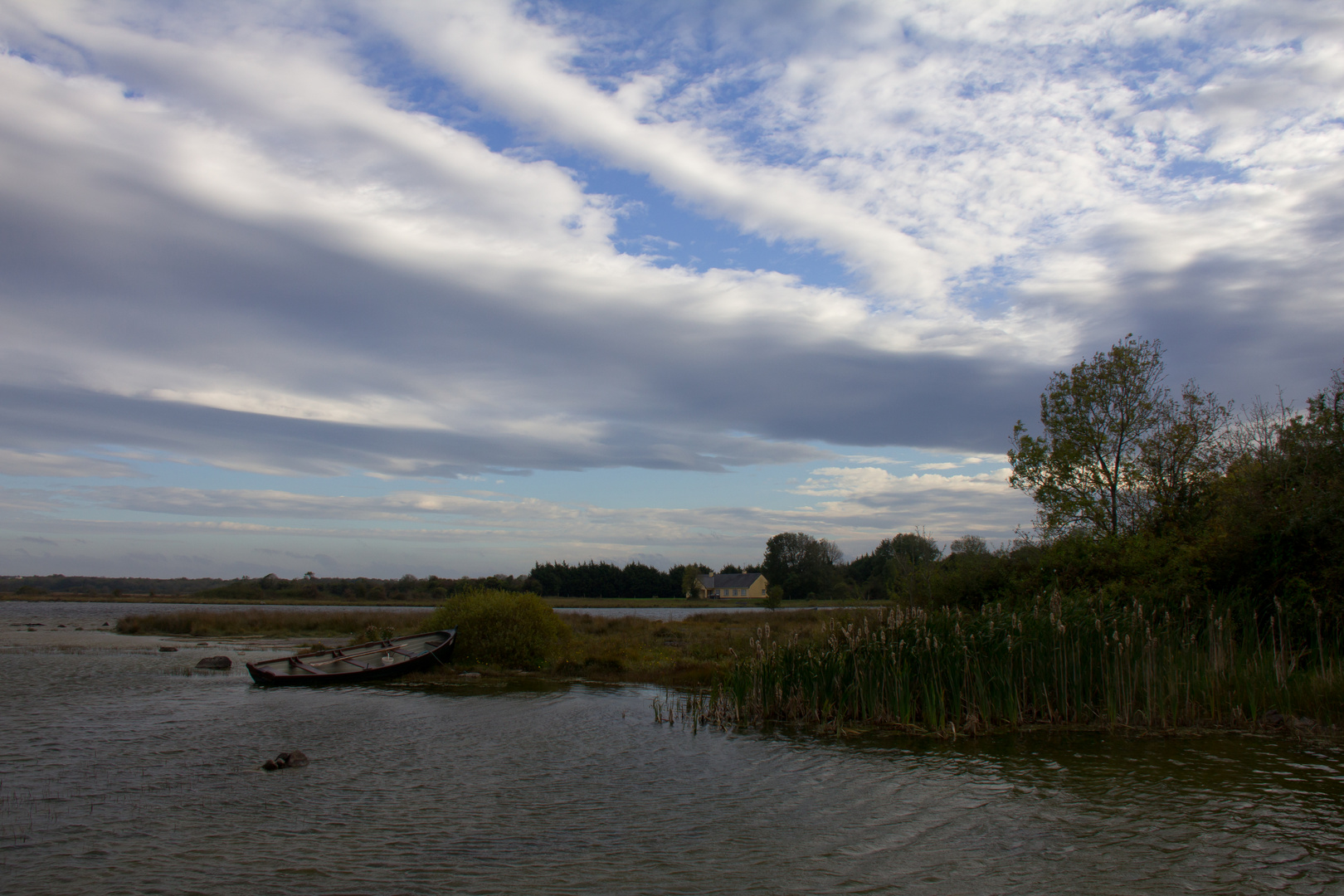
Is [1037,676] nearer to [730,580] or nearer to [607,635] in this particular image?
[607,635]

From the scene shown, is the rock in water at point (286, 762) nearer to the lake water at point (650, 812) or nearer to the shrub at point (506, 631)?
the lake water at point (650, 812)

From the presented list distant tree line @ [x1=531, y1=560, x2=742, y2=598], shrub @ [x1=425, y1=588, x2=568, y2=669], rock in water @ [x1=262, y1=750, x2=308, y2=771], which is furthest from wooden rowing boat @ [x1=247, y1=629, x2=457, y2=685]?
distant tree line @ [x1=531, y1=560, x2=742, y2=598]

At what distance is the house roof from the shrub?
334 feet

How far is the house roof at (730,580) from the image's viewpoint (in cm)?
12988

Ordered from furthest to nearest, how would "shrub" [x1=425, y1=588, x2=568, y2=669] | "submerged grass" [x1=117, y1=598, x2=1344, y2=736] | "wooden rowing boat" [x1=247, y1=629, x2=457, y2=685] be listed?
1. "shrub" [x1=425, y1=588, x2=568, y2=669]
2. "wooden rowing boat" [x1=247, y1=629, x2=457, y2=685]
3. "submerged grass" [x1=117, y1=598, x2=1344, y2=736]

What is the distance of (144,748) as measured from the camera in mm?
13531

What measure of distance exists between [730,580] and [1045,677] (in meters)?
122

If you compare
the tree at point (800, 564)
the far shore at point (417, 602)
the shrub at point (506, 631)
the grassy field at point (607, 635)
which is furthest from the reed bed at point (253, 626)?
the tree at point (800, 564)

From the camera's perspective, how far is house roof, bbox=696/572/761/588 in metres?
130

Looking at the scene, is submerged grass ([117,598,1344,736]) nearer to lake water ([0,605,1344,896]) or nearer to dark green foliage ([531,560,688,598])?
lake water ([0,605,1344,896])

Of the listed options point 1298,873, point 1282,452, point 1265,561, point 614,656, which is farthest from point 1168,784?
point 614,656

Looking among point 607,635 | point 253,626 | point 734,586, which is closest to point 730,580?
point 734,586

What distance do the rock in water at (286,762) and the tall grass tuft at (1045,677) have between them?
7.23 meters

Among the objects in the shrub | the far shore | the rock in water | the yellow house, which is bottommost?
the far shore
